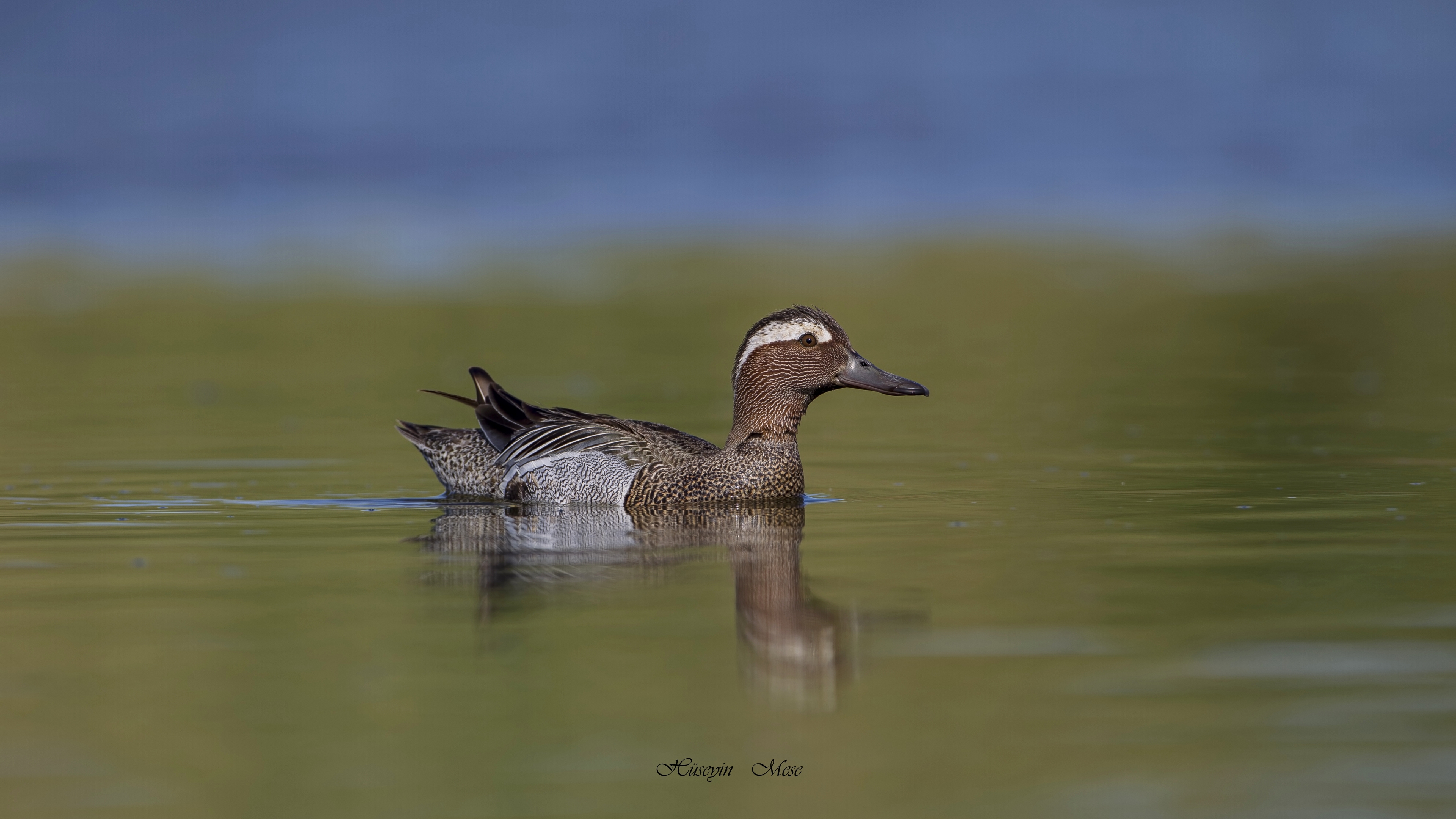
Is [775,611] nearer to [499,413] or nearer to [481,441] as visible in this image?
[499,413]

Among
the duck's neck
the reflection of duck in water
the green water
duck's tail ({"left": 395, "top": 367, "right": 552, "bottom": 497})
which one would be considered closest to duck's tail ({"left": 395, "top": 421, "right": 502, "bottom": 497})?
duck's tail ({"left": 395, "top": 367, "right": 552, "bottom": 497})

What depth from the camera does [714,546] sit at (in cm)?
938

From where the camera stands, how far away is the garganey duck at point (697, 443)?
10945 mm

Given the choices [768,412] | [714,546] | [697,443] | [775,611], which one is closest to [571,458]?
[697,443]

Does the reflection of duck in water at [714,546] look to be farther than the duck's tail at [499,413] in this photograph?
No

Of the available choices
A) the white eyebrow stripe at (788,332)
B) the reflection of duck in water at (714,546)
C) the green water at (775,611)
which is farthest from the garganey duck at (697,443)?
the green water at (775,611)

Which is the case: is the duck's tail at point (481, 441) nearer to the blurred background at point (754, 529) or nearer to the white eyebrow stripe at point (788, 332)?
the blurred background at point (754, 529)

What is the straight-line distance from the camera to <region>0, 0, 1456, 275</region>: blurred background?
1574 inches

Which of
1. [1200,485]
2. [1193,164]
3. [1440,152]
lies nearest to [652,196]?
[1193,164]

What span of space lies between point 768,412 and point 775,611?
3768 millimetres

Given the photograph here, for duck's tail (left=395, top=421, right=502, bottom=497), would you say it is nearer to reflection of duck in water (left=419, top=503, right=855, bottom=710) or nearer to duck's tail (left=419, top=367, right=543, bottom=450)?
duck's tail (left=419, top=367, right=543, bottom=450)

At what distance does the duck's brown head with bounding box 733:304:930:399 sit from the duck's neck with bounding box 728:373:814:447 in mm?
15

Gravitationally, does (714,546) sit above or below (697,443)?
below

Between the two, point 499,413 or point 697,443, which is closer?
point 697,443
